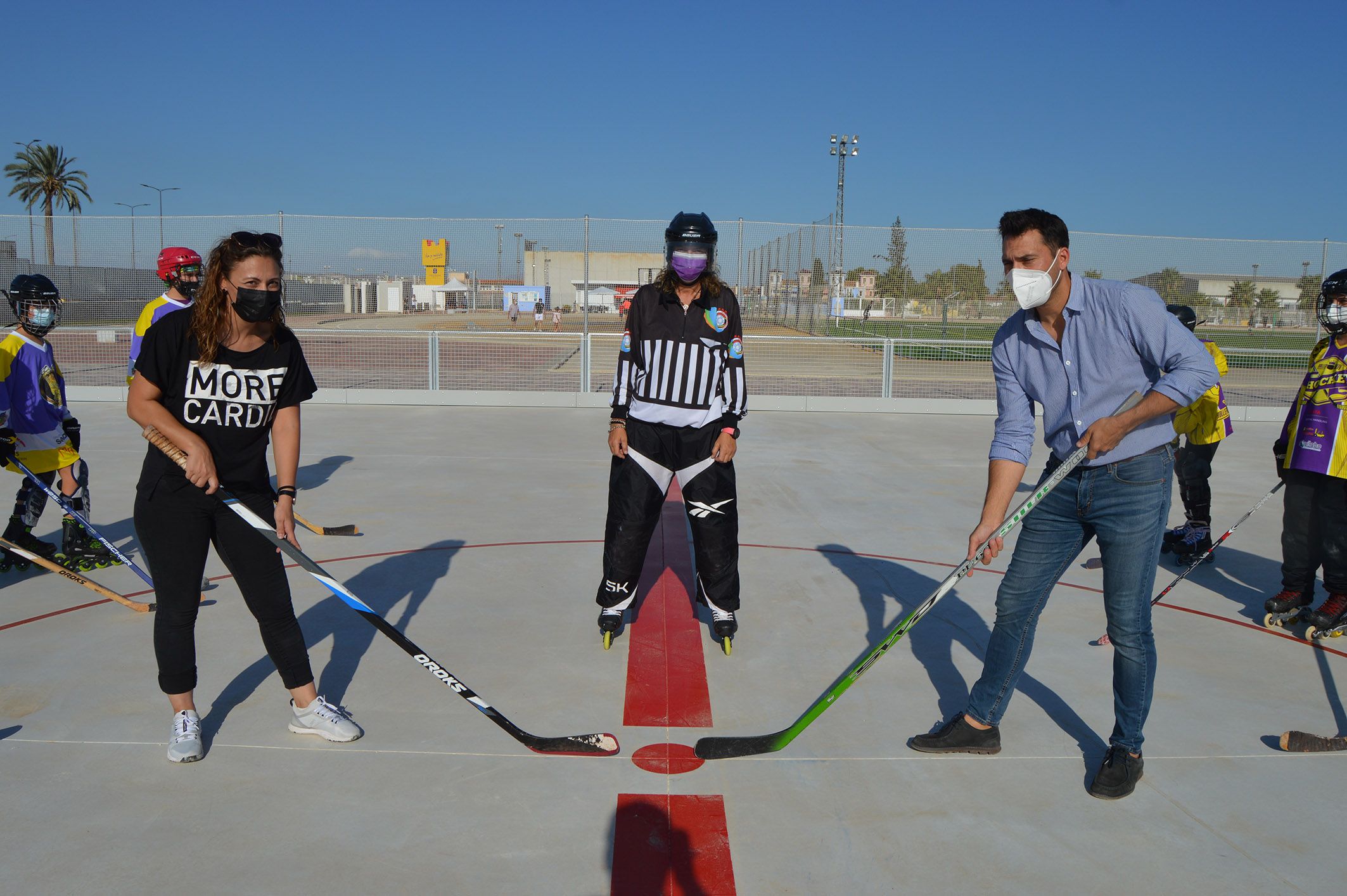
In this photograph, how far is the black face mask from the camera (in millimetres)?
3111

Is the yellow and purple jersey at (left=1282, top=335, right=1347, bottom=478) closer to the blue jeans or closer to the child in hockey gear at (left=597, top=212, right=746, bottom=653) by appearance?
the blue jeans

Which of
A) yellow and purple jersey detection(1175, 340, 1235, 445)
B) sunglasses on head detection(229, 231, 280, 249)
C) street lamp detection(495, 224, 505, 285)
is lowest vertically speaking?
yellow and purple jersey detection(1175, 340, 1235, 445)

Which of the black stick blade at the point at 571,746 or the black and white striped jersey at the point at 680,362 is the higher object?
the black and white striped jersey at the point at 680,362

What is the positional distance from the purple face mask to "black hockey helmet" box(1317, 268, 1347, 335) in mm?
3072

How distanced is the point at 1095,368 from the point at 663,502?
1978 mm

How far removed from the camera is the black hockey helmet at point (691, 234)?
418cm

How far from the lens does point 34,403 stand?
5.34 metres

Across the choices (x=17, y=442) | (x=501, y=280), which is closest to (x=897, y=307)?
(x=501, y=280)

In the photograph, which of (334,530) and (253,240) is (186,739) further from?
(334,530)

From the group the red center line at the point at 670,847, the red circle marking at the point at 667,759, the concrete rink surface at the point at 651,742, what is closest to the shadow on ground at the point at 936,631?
the concrete rink surface at the point at 651,742

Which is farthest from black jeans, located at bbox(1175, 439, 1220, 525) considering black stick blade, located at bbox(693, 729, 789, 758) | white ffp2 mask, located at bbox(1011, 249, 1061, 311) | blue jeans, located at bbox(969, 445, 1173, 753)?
black stick blade, located at bbox(693, 729, 789, 758)

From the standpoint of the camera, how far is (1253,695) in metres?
4.03

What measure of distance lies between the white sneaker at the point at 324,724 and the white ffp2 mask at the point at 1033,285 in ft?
9.09

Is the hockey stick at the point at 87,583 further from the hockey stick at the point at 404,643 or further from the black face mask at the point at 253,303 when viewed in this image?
the black face mask at the point at 253,303
